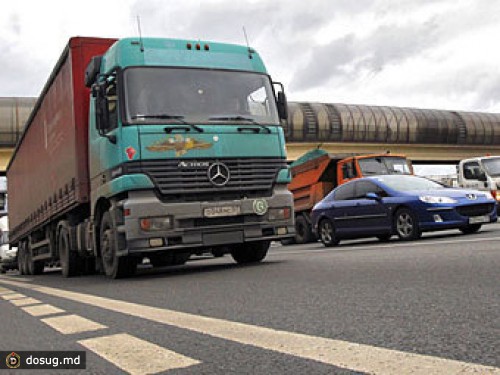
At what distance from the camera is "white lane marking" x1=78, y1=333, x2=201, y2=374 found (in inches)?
117

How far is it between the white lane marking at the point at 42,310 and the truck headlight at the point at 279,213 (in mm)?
3470

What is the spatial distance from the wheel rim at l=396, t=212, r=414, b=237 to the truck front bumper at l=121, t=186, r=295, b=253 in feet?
11.4

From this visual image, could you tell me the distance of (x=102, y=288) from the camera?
7.71 meters

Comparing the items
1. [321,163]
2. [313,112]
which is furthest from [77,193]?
[313,112]

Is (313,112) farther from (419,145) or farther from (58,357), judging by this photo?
(58,357)

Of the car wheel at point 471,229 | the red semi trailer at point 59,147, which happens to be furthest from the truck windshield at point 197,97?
the car wheel at point 471,229

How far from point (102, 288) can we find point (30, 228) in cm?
879

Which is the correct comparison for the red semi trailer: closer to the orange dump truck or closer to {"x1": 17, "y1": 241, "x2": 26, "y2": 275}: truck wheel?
{"x1": 17, "y1": 241, "x2": 26, "y2": 275}: truck wheel

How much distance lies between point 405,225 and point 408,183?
3.37 feet

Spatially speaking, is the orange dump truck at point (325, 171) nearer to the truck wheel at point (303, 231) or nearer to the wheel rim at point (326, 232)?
the truck wheel at point (303, 231)

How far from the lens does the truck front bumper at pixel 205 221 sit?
7965 mm

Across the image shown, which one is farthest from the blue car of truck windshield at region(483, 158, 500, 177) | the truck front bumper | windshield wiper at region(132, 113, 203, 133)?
truck windshield at region(483, 158, 500, 177)

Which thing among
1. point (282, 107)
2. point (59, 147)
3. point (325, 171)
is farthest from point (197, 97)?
point (325, 171)

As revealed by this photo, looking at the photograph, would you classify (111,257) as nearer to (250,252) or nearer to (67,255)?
(250,252)
